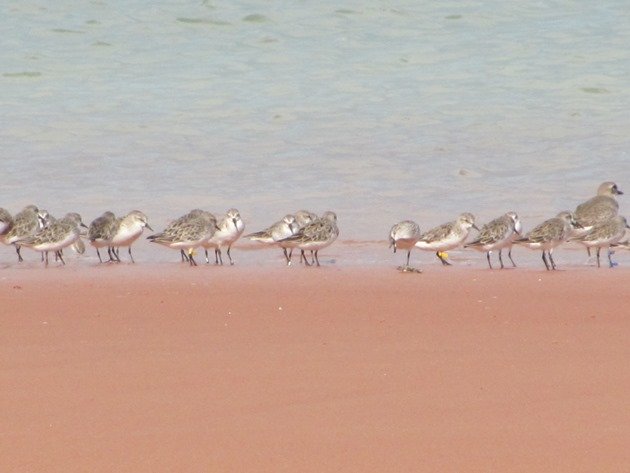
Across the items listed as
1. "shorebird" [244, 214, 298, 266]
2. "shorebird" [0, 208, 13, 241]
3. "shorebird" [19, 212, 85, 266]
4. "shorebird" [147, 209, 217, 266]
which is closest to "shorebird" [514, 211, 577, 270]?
"shorebird" [244, 214, 298, 266]

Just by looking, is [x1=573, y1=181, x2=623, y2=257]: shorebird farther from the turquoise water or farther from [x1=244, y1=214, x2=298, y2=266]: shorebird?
[x1=244, y1=214, x2=298, y2=266]: shorebird

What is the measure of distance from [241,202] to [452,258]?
3.34 meters

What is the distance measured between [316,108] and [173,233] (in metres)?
8.08

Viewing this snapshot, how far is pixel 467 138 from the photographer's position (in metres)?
18.5

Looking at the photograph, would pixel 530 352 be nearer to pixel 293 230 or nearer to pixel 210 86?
pixel 293 230

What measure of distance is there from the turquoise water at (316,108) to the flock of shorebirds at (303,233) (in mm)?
1346

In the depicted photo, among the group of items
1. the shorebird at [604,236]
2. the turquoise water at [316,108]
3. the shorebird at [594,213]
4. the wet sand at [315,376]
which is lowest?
the wet sand at [315,376]

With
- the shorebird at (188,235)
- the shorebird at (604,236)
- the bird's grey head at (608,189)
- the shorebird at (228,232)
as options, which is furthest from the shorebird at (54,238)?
the bird's grey head at (608,189)

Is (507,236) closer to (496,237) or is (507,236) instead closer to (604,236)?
(496,237)

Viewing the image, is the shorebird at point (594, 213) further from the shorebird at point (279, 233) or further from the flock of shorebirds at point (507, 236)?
the shorebird at point (279, 233)

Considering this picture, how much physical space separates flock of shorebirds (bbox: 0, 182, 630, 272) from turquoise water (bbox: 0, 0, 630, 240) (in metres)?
1.35

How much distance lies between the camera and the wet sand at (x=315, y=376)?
5.68 meters

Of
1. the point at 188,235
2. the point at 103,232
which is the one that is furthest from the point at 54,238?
the point at 188,235

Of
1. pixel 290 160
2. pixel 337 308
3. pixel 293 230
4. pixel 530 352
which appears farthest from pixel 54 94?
pixel 530 352
